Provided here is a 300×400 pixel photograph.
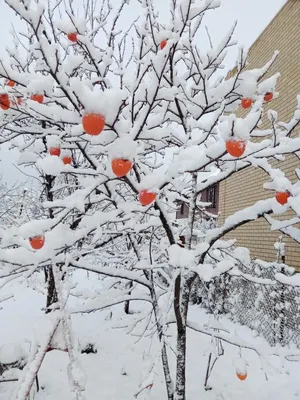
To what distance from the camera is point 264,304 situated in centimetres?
716

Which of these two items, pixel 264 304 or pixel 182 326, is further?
pixel 264 304

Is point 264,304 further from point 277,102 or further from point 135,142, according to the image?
point 135,142

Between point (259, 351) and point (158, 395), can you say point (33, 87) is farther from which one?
point (158, 395)

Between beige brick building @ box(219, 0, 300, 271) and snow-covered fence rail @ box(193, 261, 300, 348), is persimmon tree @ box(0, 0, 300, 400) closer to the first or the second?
snow-covered fence rail @ box(193, 261, 300, 348)

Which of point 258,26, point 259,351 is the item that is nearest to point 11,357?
point 259,351

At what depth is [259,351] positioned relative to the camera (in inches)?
111

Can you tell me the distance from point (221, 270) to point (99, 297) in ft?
4.37

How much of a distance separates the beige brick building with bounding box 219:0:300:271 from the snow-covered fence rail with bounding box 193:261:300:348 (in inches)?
45.0

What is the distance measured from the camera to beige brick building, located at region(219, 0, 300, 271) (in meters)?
8.56

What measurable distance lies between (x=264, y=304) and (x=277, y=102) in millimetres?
5604

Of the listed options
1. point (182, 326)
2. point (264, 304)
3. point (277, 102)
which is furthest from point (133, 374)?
point (277, 102)

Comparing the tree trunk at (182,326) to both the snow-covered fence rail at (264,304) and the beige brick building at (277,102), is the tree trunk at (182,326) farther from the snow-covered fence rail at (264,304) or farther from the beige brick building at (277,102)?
the beige brick building at (277,102)

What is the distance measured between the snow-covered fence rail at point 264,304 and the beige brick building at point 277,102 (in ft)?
3.75

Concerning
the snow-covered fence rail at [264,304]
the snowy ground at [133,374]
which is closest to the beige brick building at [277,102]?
the snow-covered fence rail at [264,304]
